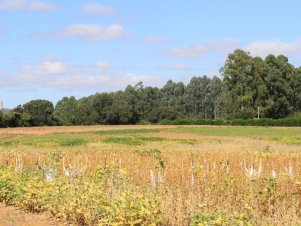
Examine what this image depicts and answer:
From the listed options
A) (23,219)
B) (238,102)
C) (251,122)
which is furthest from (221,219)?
(238,102)

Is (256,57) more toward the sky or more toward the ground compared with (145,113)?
more toward the sky

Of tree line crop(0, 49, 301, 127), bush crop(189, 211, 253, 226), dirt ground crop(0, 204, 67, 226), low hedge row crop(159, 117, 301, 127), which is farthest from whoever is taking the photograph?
tree line crop(0, 49, 301, 127)

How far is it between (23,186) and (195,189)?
3908 millimetres

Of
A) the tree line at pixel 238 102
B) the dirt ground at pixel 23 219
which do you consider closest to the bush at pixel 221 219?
the dirt ground at pixel 23 219

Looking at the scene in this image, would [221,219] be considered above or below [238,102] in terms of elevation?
below

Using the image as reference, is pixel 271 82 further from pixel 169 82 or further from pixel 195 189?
pixel 195 189

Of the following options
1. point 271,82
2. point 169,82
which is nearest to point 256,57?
point 271,82

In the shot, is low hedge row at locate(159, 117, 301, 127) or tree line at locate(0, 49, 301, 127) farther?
tree line at locate(0, 49, 301, 127)

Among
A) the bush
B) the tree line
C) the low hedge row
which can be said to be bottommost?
the bush

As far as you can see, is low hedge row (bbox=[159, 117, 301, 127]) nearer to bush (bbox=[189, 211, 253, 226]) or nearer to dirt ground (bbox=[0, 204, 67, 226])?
dirt ground (bbox=[0, 204, 67, 226])

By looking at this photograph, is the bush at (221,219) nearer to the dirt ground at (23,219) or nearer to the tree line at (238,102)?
the dirt ground at (23,219)

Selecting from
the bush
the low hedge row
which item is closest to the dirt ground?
the bush

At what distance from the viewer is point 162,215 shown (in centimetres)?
784

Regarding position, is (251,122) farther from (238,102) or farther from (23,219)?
(23,219)
